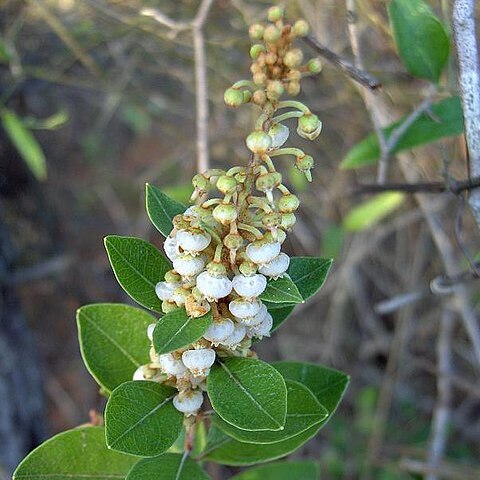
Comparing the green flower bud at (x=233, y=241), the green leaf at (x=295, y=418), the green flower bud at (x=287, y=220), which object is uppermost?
the green flower bud at (x=287, y=220)

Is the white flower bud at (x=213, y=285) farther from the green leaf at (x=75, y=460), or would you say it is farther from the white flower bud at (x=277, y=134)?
the green leaf at (x=75, y=460)

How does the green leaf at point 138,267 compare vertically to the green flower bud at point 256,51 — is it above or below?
below

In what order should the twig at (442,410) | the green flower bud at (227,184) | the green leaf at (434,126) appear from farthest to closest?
1. the twig at (442,410)
2. the green leaf at (434,126)
3. the green flower bud at (227,184)

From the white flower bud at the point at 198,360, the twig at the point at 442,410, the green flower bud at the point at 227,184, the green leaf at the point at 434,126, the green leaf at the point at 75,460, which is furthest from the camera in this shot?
the twig at the point at 442,410

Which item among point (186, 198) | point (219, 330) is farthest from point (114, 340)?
point (186, 198)

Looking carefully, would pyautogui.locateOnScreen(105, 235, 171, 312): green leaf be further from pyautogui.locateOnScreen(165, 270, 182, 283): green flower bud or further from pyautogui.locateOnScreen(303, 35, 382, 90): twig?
pyautogui.locateOnScreen(303, 35, 382, 90): twig

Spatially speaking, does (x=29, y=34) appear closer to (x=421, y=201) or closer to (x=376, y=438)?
(x=421, y=201)

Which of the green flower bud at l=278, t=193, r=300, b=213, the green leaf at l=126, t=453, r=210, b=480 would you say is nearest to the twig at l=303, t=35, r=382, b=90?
the green flower bud at l=278, t=193, r=300, b=213

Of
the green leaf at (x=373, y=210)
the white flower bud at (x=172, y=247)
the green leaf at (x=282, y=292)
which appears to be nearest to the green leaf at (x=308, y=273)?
the green leaf at (x=282, y=292)
